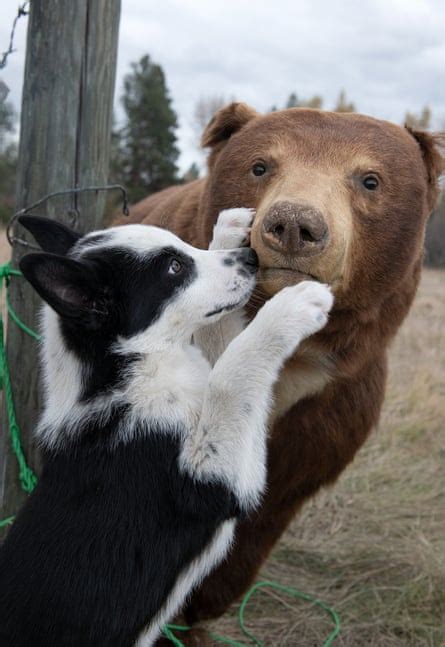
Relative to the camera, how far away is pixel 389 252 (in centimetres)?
292

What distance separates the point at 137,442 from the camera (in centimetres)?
240

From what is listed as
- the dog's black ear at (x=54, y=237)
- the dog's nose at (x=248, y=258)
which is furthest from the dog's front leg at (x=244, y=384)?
the dog's black ear at (x=54, y=237)

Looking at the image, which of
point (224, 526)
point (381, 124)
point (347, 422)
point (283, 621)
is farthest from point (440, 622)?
point (381, 124)

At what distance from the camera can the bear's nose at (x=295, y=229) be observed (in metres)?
2.32

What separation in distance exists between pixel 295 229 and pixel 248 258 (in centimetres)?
29

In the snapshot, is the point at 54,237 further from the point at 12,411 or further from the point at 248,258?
the point at 12,411

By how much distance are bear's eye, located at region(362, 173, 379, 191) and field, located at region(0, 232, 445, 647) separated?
8.32 feet

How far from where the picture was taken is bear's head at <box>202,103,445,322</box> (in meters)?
2.49

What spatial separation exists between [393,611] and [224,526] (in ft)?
6.99

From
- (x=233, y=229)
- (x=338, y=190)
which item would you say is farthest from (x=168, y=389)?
(x=338, y=190)

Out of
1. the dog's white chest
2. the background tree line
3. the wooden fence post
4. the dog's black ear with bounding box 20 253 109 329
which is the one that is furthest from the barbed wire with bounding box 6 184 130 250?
the background tree line

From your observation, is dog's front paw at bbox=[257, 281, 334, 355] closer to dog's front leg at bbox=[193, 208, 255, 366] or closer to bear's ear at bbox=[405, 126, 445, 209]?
dog's front leg at bbox=[193, 208, 255, 366]

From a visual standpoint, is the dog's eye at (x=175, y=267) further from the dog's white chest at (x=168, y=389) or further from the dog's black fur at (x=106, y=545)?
the dog's black fur at (x=106, y=545)

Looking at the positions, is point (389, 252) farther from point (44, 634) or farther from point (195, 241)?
point (44, 634)
